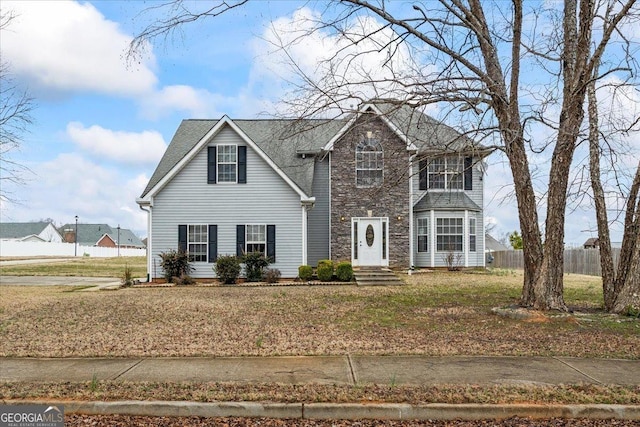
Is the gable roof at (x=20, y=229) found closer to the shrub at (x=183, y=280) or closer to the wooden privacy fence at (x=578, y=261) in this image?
the wooden privacy fence at (x=578, y=261)

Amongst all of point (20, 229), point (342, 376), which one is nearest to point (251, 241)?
point (342, 376)

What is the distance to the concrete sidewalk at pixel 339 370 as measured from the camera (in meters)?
6.87

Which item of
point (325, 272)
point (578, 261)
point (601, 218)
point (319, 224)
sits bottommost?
point (578, 261)

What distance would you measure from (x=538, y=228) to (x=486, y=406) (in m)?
7.26

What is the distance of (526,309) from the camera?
1180cm

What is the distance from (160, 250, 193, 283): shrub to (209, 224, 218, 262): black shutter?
38.4 inches

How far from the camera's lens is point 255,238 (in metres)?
22.1

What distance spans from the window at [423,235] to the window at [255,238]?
770 centimetres

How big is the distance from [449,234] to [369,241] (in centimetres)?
408

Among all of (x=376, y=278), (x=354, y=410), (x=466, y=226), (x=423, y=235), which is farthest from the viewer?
(x=423, y=235)

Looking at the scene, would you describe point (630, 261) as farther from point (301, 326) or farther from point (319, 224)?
point (319, 224)

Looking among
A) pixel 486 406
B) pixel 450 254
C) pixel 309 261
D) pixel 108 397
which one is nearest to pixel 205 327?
pixel 108 397

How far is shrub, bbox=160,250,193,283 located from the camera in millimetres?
21562

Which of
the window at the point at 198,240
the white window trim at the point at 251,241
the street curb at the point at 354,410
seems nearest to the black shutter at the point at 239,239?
the white window trim at the point at 251,241
